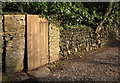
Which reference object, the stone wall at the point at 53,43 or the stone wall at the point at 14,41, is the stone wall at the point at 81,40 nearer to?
the stone wall at the point at 53,43

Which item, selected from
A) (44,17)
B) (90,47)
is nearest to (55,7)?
(44,17)

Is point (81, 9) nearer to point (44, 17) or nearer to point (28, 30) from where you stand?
point (44, 17)

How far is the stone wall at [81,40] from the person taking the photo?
6.56 m

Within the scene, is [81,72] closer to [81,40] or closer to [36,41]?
[36,41]

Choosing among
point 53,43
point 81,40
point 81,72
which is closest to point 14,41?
point 53,43

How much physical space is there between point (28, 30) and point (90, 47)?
14.8ft

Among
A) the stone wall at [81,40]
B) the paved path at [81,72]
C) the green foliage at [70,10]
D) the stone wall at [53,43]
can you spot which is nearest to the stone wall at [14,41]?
the paved path at [81,72]

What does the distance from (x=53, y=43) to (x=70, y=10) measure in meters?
1.87

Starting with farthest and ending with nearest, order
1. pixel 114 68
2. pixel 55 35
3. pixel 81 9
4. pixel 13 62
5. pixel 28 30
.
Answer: pixel 81 9 → pixel 55 35 → pixel 114 68 → pixel 28 30 → pixel 13 62

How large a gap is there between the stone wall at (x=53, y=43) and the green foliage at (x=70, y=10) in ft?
1.16

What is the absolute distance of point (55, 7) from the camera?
6.02 m

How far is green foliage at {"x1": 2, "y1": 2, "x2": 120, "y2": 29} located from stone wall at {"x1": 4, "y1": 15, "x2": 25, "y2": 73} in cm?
81

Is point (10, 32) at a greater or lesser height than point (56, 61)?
greater

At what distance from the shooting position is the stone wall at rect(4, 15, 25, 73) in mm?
4352
